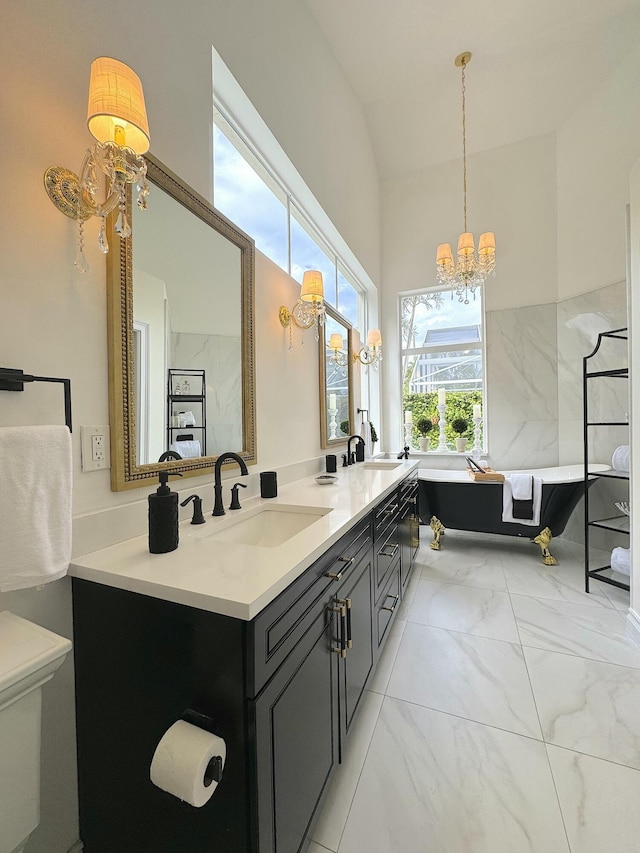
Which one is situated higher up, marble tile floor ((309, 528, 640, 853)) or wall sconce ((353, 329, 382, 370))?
wall sconce ((353, 329, 382, 370))

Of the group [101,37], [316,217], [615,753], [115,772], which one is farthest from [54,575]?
[316,217]

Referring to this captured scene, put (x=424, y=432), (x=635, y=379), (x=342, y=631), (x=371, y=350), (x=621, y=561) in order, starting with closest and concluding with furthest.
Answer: (x=342, y=631) < (x=635, y=379) < (x=621, y=561) < (x=371, y=350) < (x=424, y=432)

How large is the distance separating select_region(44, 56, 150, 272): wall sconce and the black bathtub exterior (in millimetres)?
3173

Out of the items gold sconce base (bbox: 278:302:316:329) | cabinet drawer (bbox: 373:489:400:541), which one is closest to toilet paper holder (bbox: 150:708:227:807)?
cabinet drawer (bbox: 373:489:400:541)

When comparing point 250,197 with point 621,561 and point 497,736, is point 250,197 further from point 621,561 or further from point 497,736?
point 621,561

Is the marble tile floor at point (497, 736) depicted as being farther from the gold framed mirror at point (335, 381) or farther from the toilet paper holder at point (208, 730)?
the gold framed mirror at point (335, 381)

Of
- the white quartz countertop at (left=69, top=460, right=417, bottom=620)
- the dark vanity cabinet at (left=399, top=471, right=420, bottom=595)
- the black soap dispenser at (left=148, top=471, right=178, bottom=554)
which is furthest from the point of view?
the dark vanity cabinet at (left=399, top=471, right=420, bottom=595)

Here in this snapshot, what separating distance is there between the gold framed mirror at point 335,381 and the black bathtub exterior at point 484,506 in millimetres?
1038

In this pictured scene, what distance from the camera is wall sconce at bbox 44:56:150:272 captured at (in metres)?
0.90

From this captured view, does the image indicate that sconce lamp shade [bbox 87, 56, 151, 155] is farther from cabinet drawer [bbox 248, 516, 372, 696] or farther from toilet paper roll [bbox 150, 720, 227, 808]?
toilet paper roll [bbox 150, 720, 227, 808]

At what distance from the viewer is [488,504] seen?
3256 mm

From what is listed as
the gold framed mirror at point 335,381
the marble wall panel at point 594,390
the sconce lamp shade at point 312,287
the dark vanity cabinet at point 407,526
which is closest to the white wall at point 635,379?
the dark vanity cabinet at point 407,526

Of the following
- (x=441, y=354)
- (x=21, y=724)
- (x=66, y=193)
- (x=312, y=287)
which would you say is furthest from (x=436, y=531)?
(x=66, y=193)

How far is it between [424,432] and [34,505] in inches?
166
